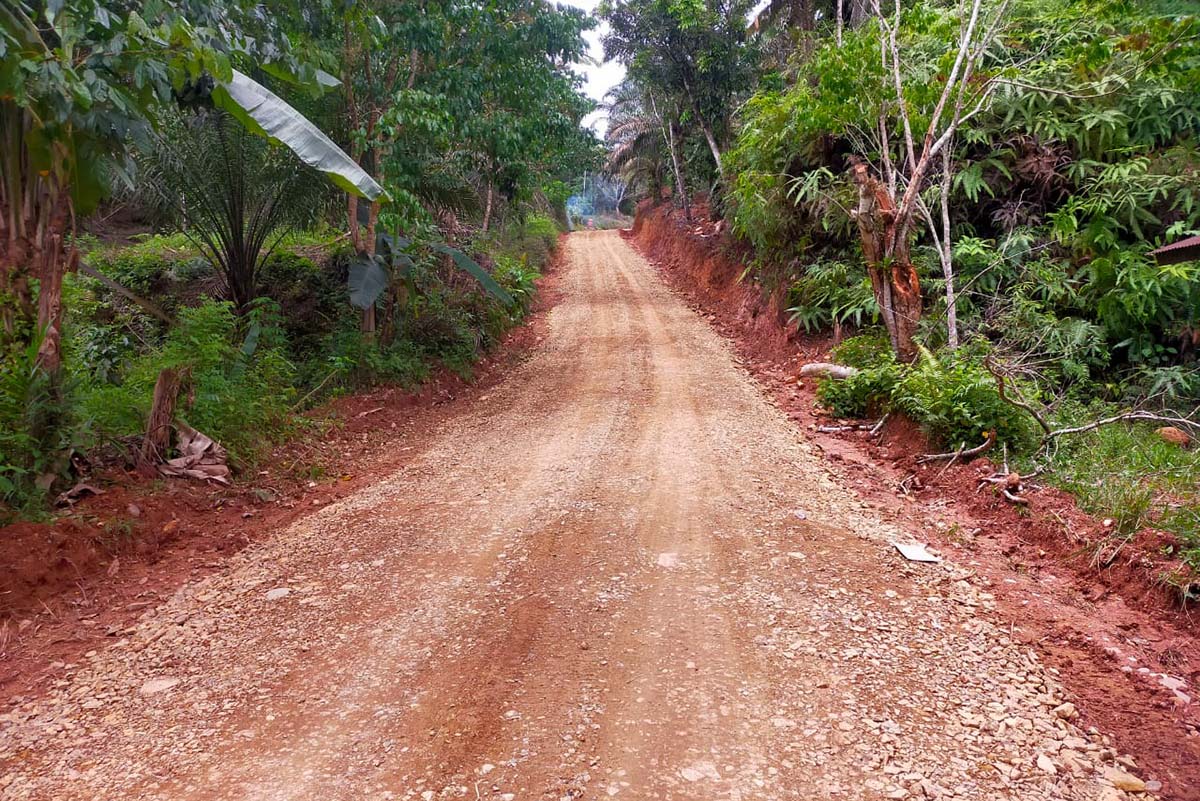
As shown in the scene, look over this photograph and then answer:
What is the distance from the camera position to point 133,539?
488 cm

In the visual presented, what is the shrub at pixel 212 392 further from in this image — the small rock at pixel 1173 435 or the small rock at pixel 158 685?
the small rock at pixel 1173 435

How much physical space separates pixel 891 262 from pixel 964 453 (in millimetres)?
2916

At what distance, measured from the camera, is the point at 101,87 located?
4.35m

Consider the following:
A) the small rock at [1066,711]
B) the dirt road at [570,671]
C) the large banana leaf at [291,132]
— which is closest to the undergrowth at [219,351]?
the dirt road at [570,671]

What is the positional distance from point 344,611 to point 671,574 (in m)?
2.04

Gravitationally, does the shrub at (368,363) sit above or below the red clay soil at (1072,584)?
above

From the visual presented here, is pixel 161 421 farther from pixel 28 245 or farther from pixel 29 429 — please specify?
pixel 28 245

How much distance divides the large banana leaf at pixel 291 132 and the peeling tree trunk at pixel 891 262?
18.1 ft

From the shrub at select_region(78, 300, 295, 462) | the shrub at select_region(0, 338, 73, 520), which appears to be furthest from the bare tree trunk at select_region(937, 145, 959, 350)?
the shrub at select_region(0, 338, 73, 520)

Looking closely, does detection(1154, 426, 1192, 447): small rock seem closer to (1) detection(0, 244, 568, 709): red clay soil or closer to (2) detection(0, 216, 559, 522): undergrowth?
(1) detection(0, 244, 568, 709): red clay soil

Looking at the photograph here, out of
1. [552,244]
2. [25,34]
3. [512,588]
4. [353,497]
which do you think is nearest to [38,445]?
[353,497]

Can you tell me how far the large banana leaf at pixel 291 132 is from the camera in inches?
216

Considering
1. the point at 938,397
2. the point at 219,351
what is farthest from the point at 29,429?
the point at 938,397

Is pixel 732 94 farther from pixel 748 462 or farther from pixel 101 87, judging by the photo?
pixel 101 87
